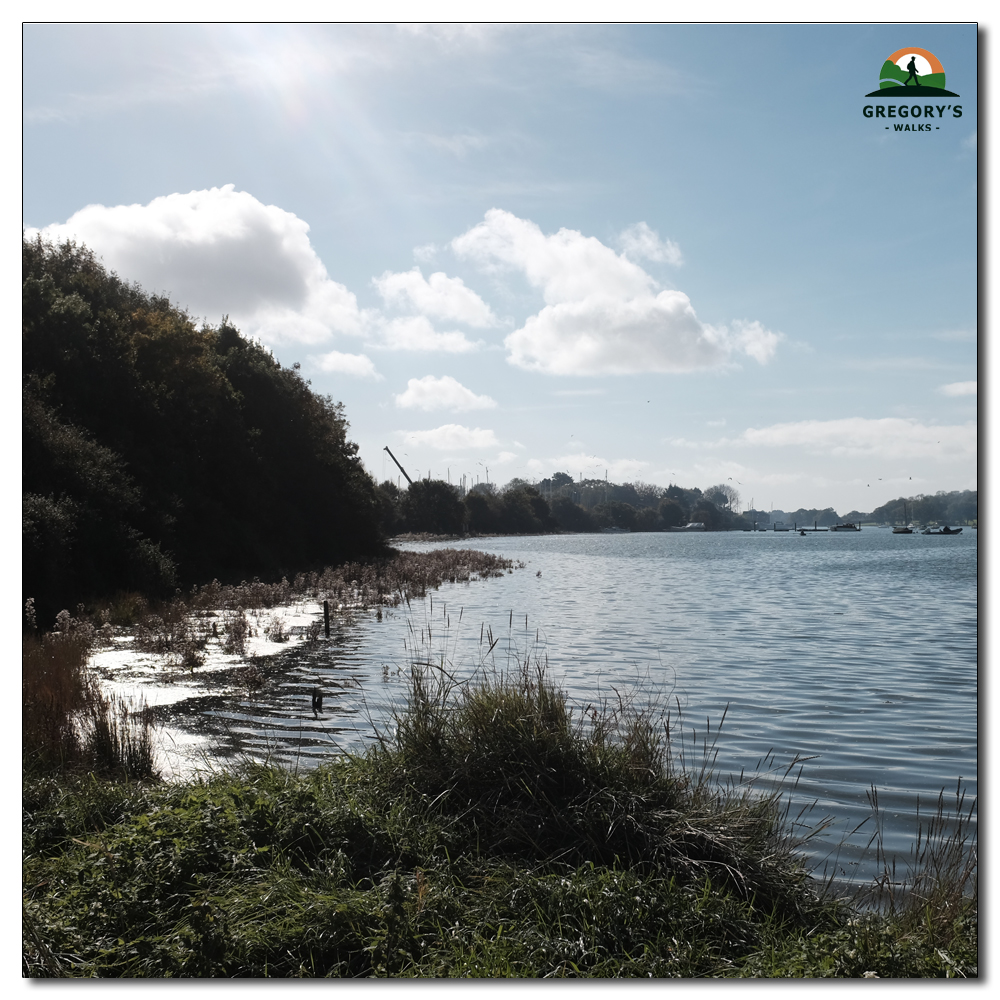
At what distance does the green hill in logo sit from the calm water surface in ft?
15.1

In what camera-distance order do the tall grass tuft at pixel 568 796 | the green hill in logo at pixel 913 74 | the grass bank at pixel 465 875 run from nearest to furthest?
1. the grass bank at pixel 465 875
2. the tall grass tuft at pixel 568 796
3. the green hill in logo at pixel 913 74

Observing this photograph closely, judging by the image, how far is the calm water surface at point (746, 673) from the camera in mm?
7848

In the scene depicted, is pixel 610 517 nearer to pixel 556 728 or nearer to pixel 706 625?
pixel 706 625

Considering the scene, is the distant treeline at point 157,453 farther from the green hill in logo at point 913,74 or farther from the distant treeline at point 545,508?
the distant treeline at point 545,508

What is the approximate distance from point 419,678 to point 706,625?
572 inches

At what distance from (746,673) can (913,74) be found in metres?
9.84

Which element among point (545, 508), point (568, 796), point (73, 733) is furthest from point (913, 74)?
point (545, 508)

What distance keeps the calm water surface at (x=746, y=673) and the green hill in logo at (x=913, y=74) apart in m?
4.59

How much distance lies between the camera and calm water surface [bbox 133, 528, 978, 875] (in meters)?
7.85

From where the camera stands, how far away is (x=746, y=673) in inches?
505

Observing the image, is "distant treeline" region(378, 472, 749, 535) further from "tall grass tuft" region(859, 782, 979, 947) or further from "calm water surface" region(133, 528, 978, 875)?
"tall grass tuft" region(859, 782, 979, 947)

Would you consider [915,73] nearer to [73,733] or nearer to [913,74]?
[913,74]

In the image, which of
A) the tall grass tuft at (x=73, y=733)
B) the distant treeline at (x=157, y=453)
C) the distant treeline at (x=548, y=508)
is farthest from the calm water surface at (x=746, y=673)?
the distant treeline at (x=548, y=508)
